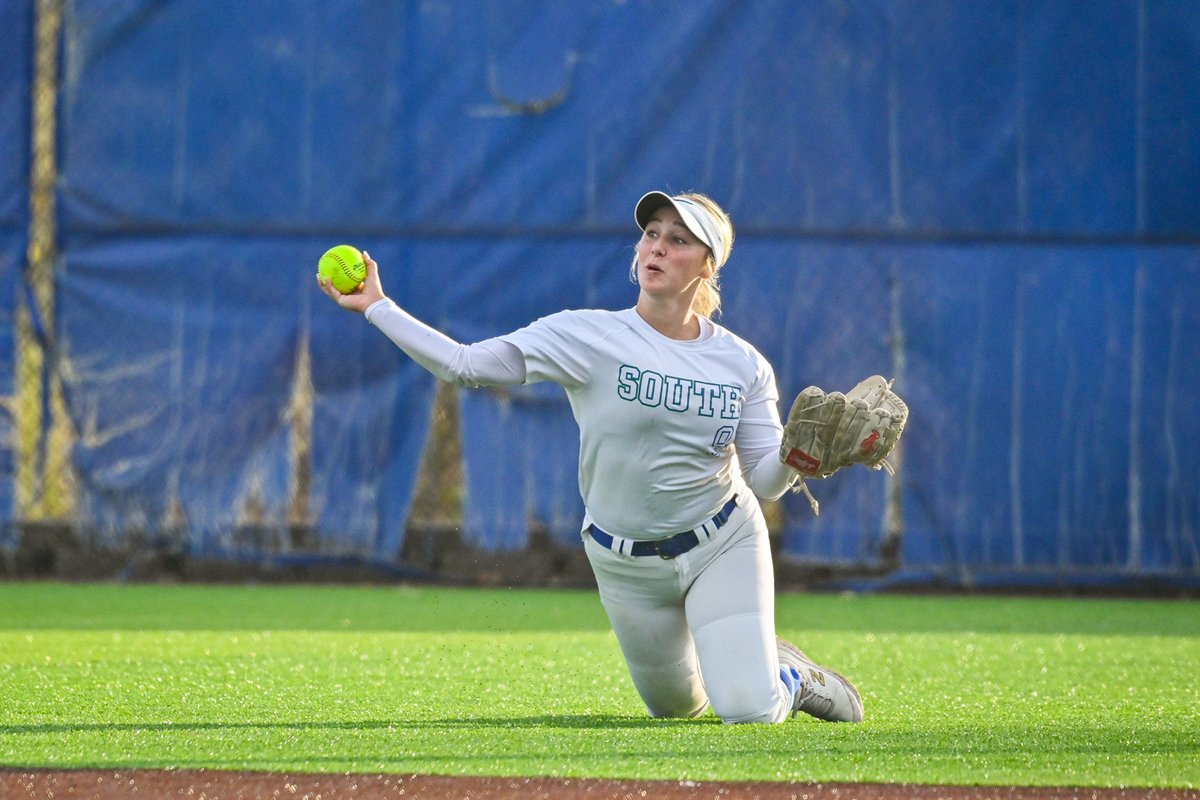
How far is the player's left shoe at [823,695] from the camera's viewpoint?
438 cm

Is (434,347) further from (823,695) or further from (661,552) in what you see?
(823,695)

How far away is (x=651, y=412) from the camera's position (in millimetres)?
4340

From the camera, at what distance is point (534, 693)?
495cm

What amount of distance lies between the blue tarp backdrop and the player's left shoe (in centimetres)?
469

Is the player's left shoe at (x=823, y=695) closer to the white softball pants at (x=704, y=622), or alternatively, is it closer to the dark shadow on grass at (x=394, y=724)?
the white softball pants at (x=704, y=622)

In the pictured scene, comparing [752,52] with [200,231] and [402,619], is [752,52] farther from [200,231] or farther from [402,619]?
[402,619]

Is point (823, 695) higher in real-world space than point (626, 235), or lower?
lower

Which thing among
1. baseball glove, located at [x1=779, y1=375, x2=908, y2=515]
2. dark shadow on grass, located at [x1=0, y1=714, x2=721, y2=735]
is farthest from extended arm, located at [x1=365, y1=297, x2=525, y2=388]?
dark shadow on grass, located at [x1=0, y1=714, x2=721, y2=735]

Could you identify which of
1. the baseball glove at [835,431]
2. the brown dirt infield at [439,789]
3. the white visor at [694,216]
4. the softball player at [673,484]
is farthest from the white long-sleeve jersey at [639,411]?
the brown dirt infield at [439,789]

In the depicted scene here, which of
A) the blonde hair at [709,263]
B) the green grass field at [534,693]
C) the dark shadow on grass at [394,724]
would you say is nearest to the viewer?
the green grass field at [534,693]

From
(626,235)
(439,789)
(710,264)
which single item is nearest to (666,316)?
(710,264)

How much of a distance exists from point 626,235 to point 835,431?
5229 millimetres

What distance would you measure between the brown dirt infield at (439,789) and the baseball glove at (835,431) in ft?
3.76

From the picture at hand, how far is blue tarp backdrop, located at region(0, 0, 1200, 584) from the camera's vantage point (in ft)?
30.1
